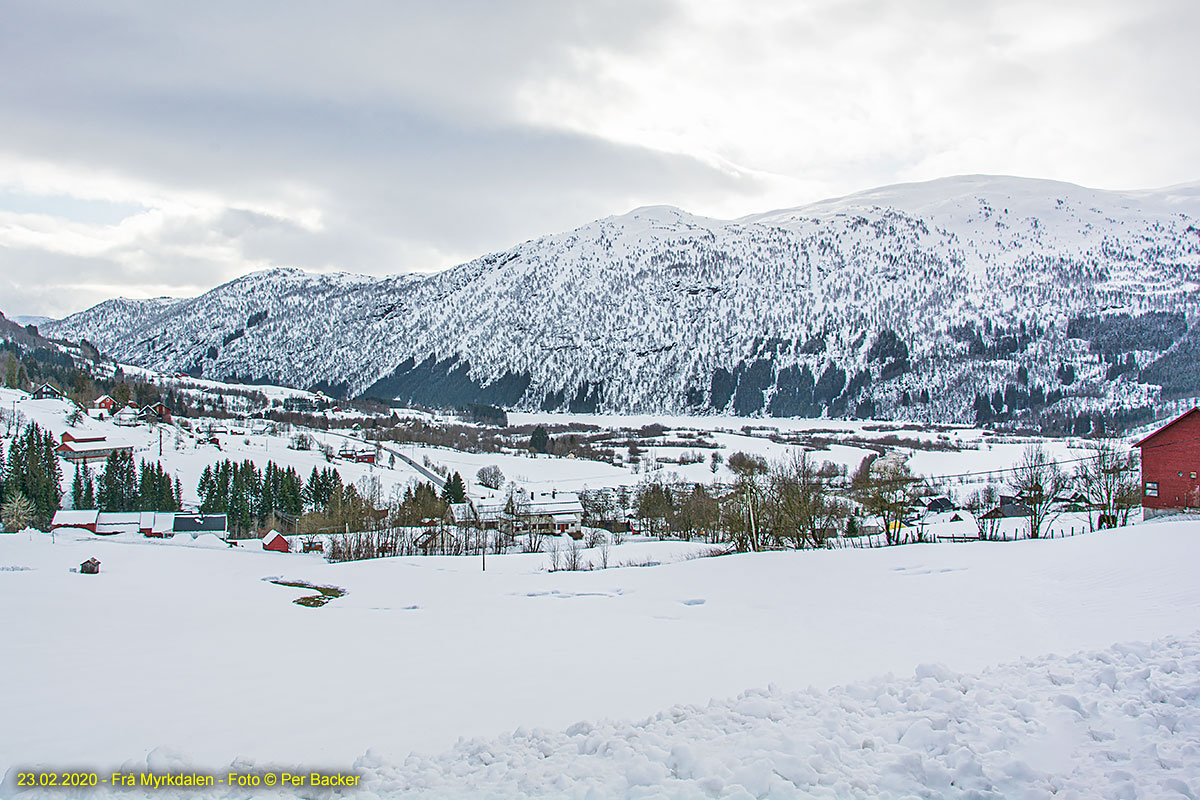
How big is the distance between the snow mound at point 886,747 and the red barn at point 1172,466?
106ft

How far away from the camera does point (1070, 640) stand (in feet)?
40.2

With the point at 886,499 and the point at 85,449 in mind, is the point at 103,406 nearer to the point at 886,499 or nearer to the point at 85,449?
the point at 85,449

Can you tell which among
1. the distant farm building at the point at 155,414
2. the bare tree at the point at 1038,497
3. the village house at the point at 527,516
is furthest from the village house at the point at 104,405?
the bare tree at the point at 1038,497

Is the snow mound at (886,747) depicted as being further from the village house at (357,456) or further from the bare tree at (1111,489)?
the village house at (357,456)

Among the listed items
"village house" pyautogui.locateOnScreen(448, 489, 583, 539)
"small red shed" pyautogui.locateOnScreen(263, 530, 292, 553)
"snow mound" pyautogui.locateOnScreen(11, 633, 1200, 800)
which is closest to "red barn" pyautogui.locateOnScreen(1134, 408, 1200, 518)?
"snow mound" pyautogui.locateOnScreen(11, 633, 1200, 800)

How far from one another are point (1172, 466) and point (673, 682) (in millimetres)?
35863

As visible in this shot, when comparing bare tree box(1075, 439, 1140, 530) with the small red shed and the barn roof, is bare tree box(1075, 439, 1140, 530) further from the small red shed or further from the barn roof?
the small red shed

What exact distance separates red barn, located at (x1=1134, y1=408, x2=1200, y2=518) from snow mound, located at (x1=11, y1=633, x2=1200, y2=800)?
106ft

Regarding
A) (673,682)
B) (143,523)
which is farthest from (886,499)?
(143,523)

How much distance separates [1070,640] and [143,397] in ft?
598

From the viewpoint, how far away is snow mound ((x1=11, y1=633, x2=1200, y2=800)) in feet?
22.0

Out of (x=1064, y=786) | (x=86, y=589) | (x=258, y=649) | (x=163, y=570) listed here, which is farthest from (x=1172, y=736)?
(x=163, y=570)

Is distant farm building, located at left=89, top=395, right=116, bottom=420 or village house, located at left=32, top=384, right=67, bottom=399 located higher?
village house, located at left=32, top=384, right=67, bottom=399

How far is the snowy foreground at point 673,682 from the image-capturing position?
7.20 metres
